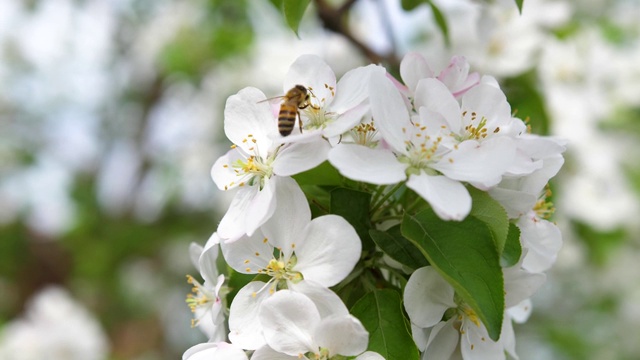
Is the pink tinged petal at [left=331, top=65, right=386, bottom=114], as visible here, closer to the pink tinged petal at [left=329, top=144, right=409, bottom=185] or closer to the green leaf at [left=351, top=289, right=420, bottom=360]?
the pink tinged petal at [left=329, top=144, right=409, bottom=185]

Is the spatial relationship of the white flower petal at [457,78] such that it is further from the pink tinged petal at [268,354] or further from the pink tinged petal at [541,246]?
the pink tinged petal at [268,354]

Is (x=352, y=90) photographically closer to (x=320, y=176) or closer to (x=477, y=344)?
(x=320, y=176)

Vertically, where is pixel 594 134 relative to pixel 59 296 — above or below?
above

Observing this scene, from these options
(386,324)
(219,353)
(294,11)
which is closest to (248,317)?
(219,353)

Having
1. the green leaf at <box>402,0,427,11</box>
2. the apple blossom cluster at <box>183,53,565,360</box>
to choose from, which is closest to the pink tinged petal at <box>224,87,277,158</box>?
the apple blossom cluster at <box>183,53,565,360</box>

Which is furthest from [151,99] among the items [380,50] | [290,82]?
[290,82]

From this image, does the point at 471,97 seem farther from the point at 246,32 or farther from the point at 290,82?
the point at 246,32

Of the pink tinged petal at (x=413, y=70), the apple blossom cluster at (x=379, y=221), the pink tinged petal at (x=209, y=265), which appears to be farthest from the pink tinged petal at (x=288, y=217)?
the pink tinged petal at (x=413, y=70)

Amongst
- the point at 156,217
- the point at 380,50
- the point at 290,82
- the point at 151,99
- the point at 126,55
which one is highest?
the point at 290,82
